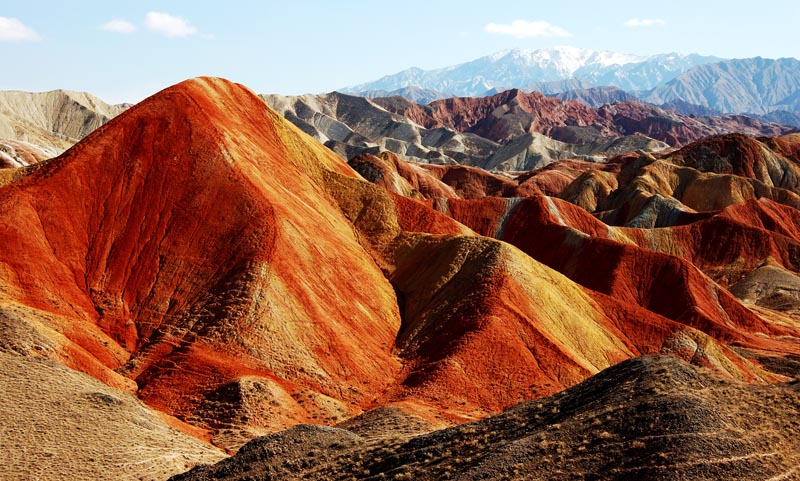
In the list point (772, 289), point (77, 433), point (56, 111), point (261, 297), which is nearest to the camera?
point (77, 433)

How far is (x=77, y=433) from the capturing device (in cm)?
3281

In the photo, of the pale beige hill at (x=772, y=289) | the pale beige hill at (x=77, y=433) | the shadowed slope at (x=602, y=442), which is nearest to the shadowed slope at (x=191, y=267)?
the pale beige hill at (x=77, y=433)

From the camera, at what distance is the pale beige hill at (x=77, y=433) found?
100 ft

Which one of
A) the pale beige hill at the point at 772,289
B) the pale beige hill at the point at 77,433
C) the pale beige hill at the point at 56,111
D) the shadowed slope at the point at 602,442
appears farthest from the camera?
the pale beige hill at the point at 56,111

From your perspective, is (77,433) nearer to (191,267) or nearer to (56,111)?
(191,267)

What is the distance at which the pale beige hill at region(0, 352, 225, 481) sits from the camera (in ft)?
100

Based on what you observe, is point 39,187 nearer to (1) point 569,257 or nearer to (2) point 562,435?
(2) point 562,435

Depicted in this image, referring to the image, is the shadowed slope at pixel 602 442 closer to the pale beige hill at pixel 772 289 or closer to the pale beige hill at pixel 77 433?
the pale beige hill at pixel 77 433

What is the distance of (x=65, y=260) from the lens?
51938 millimetres

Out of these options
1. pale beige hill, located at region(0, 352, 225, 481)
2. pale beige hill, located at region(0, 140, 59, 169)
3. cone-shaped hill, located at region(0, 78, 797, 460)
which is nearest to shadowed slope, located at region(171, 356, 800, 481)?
pale beige hill, located at region(0, 352, 225, 481)

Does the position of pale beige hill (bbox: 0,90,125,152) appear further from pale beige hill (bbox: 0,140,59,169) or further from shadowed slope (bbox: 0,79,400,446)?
shadowed slope (bbox: 0,79,400,446)

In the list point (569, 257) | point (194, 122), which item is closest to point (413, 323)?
point (194, 122)

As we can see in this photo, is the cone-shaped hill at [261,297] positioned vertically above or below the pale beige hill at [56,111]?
below

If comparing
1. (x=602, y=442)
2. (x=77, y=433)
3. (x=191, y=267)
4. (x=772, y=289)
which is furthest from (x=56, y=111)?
(x=602, y=442)
